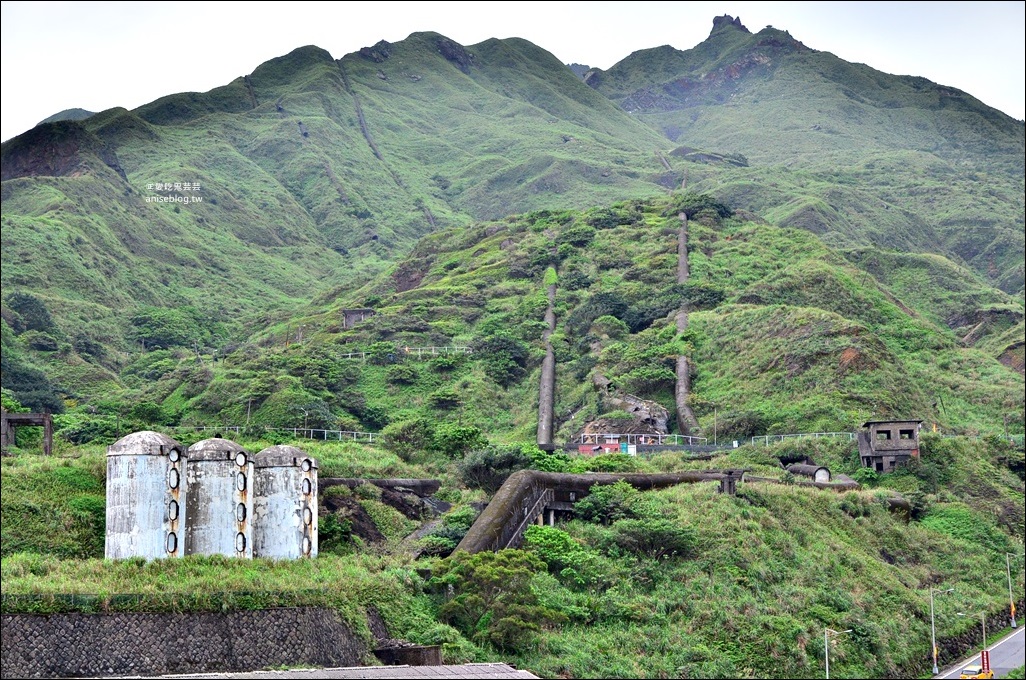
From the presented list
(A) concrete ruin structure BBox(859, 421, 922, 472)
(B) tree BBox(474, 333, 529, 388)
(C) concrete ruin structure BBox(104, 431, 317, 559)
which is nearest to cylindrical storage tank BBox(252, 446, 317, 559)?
(C) concrete ruin structure BBox(104, 431, 317, 559)

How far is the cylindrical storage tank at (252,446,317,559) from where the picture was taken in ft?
166

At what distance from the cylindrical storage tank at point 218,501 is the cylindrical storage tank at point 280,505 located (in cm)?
88

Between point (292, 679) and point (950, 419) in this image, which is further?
point (950, 419)

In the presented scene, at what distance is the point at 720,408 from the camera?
97125 millimetres

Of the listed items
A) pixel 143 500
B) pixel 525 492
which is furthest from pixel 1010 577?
pixel 143 500

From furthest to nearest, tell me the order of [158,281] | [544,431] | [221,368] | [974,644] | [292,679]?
[158,281]
[221,368]
[544,431]
[974,644]
[292,679]

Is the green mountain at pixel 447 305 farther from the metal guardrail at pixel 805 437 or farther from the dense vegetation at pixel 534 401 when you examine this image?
the metal guardrail at pixel 805 437

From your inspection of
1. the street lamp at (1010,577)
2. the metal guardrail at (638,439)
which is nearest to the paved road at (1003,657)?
the street lamp at (1010,577)

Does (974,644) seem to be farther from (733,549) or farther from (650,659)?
(650,659)

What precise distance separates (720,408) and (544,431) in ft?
40.3

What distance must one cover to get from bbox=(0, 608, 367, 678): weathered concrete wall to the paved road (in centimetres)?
3067

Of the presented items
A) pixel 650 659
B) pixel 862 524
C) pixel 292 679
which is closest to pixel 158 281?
pixel 862 524

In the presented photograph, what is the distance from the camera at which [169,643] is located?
41688mm

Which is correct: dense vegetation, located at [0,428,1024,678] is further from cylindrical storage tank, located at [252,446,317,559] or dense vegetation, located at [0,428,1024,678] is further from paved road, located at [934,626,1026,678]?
cylindrical storage tank, located at [252,446,317,559]
